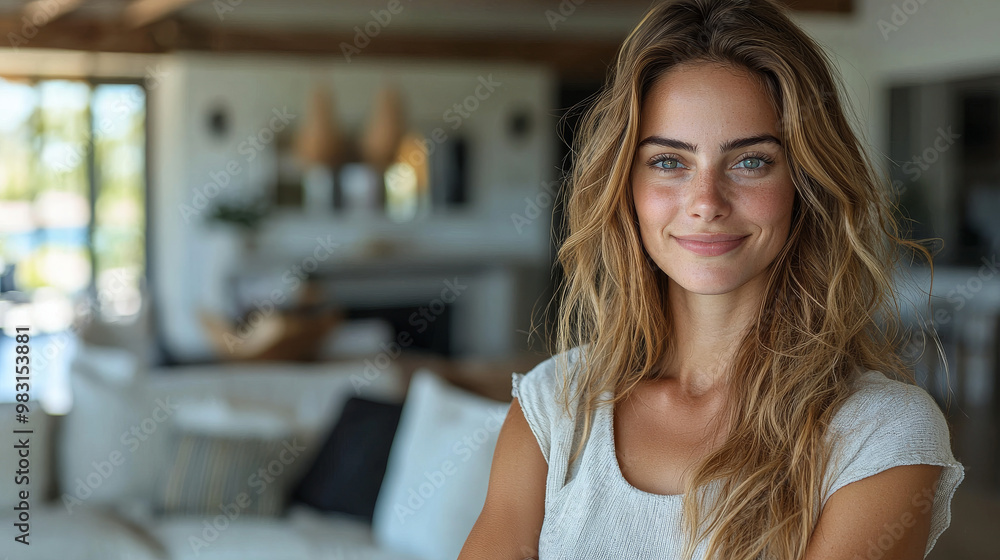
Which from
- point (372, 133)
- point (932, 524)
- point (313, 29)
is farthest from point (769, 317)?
point (313, 29)

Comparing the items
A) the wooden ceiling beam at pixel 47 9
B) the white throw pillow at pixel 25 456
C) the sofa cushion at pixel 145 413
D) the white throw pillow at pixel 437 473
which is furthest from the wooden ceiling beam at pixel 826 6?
the white throw pillow at pixel 25 456

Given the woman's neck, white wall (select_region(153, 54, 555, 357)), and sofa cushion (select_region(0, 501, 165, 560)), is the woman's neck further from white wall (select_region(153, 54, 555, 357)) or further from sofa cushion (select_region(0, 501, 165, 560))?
white wall (select_region(153, 54, 555, 357))

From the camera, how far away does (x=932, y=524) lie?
108cm

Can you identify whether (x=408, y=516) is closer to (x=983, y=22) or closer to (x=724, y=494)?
(x=724, y=494)

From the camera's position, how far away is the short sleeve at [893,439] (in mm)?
995

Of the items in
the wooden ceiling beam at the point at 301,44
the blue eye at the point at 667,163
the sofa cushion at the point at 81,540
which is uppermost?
the wooden ceiling beam at the point at 301,44

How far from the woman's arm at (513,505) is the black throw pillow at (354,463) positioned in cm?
171

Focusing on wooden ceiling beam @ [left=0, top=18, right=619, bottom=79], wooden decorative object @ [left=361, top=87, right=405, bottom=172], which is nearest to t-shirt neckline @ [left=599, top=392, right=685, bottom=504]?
wooden decorative object @ [left=361, top=87, right=405, bottom=172]

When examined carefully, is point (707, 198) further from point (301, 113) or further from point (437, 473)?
point (301, 113)

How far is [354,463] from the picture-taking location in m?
2.90

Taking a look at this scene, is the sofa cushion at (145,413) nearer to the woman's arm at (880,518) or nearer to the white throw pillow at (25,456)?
the white throw pillow at (25,456)

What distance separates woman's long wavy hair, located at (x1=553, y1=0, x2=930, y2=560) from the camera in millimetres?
1064

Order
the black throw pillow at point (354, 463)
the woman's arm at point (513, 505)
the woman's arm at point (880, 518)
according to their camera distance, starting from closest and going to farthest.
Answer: the woman's arm at point (880, 518), the woman's arm at point (513, 505), the black throw pillow at point (354, 463)

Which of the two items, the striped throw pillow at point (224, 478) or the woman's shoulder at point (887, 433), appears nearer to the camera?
the woman's shoulder at point (887, 433)
